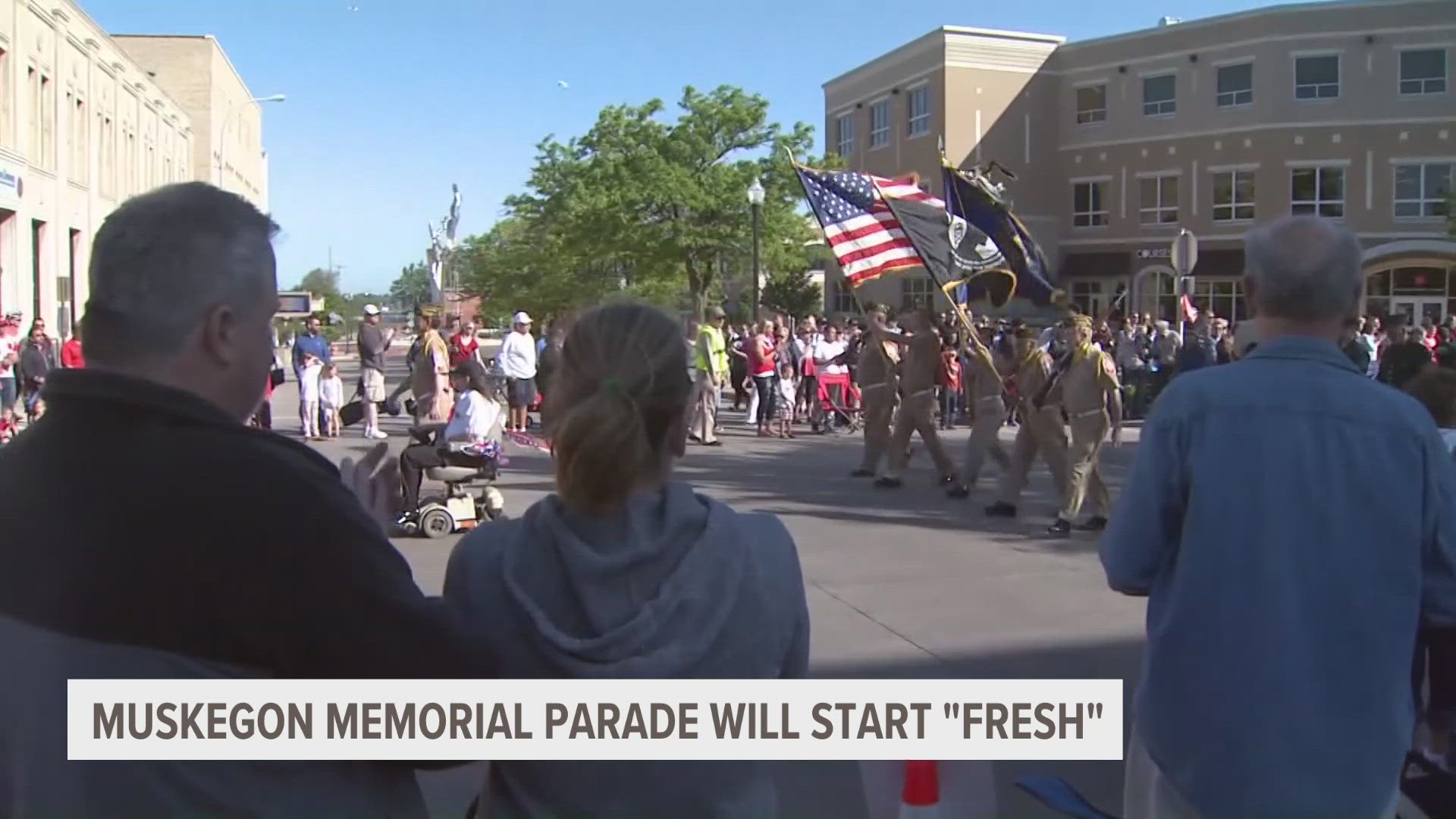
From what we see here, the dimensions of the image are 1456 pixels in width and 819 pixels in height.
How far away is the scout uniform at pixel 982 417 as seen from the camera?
11.6 metres

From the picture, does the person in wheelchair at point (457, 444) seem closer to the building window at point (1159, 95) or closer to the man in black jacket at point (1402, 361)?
the man in black jacket at point (1402, 361)

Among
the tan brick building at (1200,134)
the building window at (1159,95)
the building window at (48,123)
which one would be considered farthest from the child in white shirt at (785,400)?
the building window at (1159,95)

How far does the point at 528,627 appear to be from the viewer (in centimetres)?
186

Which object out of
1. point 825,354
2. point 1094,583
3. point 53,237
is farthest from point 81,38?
point 1094,583

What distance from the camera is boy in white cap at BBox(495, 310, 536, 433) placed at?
1745 cm

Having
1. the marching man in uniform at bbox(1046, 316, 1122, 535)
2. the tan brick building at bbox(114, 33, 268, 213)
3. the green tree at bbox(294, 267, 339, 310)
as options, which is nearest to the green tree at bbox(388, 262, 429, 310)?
the green tree at bbox(294, 267, 339, 310)

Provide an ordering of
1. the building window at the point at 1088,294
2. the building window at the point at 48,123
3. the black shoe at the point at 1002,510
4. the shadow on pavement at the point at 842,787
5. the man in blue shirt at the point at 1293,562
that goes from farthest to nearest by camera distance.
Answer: the building window at the point at 1088,294 → the building window at the point at 48,123 → the black shoe at the point at 1002,510 → the shadow on pavement at the point at 842,787 → the man in blue shirt at the point at 1293,562

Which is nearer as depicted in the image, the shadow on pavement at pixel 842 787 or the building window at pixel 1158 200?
the shadow on pavement at pixel 842 787

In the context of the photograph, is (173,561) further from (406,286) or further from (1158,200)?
(406,286)

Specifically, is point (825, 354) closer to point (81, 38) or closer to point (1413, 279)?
point (81, 38)

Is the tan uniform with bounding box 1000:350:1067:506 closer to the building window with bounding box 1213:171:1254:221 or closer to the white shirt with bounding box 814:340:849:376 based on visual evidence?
the white shirt with bounding box 814:340:849:376

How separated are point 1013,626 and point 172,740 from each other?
19.6ft

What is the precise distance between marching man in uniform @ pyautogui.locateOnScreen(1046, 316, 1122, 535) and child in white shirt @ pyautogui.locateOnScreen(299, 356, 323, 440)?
1076cm

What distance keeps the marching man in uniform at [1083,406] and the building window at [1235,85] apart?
35.9m
